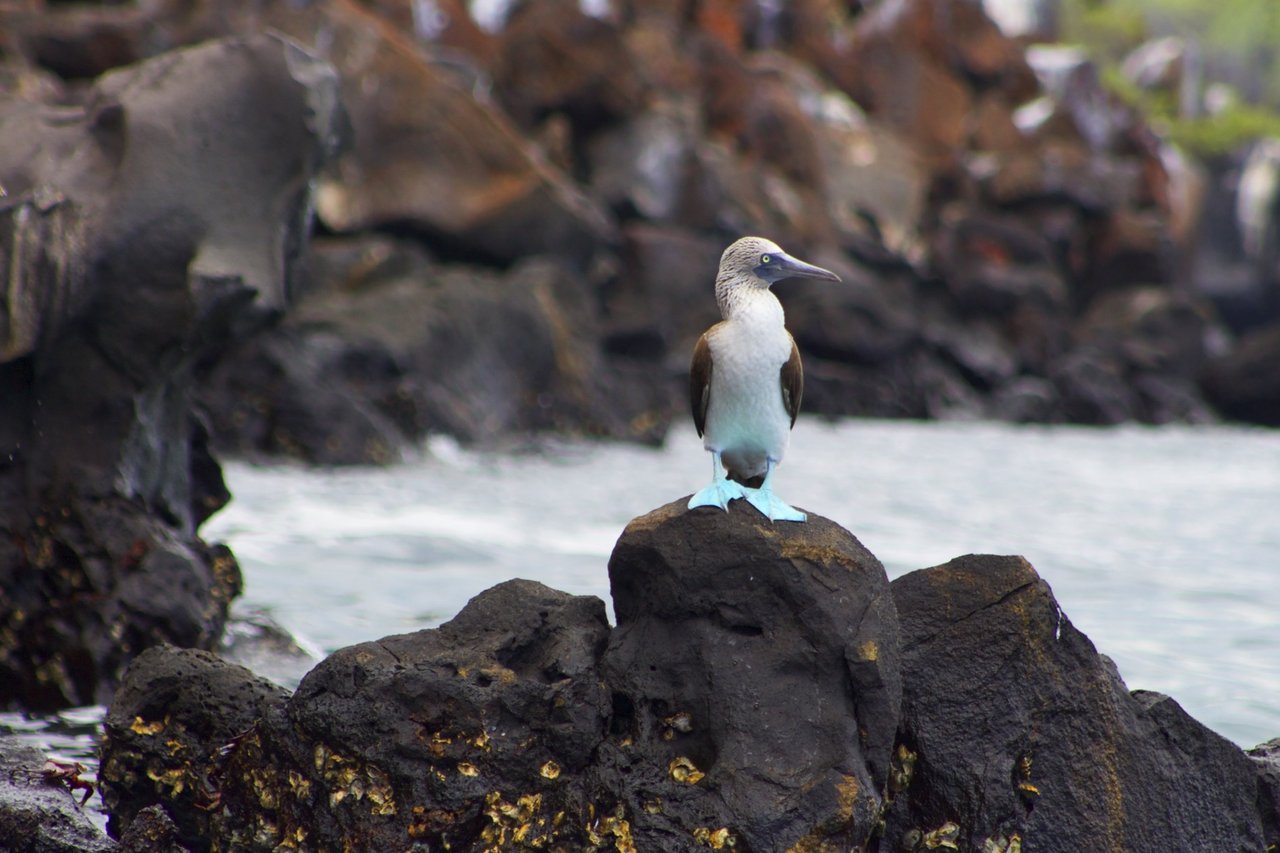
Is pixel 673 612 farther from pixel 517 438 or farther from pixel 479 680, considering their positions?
pixel 517 438

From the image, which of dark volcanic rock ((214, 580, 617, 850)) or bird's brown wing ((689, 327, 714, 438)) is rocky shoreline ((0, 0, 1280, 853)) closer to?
dark volcanic rock ((214, 580, 617, 850))

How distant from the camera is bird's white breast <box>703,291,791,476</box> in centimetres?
426

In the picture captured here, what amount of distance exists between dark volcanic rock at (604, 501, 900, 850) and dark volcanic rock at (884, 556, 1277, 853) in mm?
252

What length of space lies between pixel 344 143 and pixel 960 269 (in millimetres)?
22002

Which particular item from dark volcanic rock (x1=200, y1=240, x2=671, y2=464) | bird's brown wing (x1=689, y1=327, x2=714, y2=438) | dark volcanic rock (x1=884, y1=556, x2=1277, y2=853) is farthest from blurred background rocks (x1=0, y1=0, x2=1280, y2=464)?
dark volcanic rock (x1=884, y1=556, x2=1277, y2=853)

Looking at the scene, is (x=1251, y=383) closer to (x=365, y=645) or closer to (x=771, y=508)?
(x=771, y=508)

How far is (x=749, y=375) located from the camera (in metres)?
4.25

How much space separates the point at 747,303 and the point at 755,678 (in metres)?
1.17

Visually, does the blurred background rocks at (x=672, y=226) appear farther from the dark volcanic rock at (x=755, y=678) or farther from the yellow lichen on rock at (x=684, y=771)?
the yellow lichen on rock at (x=684, y=771)

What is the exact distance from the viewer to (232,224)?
257 inches

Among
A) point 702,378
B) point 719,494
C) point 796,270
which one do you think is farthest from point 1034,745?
point 796,270

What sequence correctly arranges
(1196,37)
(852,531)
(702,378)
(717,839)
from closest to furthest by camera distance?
(717,839)
(702,378)
(852,531)
(1196,37)

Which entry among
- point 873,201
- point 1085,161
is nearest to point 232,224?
point 873,201

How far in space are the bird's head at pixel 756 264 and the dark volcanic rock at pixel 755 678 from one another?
73cm
